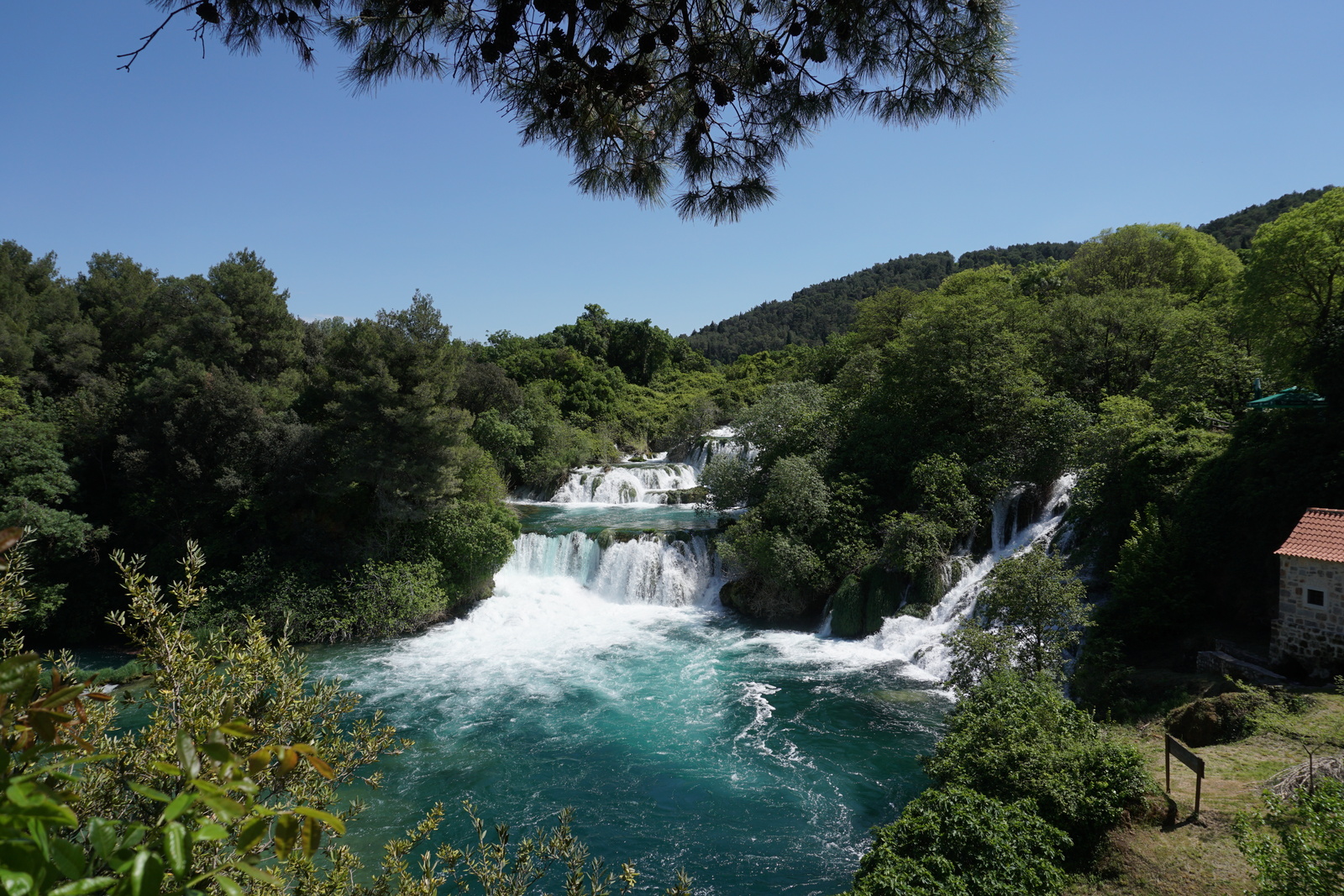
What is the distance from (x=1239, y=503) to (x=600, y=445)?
1158 inches

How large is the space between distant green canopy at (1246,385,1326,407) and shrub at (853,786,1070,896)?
392 inches

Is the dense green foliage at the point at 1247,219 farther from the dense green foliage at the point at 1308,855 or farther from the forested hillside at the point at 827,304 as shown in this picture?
the dense green foliage at the point at 1308,855

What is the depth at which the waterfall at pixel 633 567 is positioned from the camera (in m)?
20.3

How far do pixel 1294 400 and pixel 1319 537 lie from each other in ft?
11.6

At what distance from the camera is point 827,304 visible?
94562 mm

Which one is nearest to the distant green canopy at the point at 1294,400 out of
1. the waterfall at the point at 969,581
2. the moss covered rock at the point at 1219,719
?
the waterfall at the point at 969,581

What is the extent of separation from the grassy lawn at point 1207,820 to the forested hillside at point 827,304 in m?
66.2

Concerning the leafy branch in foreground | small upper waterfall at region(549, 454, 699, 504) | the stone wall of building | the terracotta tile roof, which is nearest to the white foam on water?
small upper waterfall at region(549, 454, 699, 504)

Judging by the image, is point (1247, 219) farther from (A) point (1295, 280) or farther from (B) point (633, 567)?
(B) point (633, 567)

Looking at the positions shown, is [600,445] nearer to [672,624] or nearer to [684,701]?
[672,624]

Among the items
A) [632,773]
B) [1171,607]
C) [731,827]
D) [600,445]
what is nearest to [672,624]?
[632,773]

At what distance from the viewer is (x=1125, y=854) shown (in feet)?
22.1

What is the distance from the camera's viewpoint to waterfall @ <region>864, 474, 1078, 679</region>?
49.3ft

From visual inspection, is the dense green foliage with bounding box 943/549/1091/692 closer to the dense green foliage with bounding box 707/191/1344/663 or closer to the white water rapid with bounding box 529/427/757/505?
the dense green foliage with bounding box 707/191/1344/663
